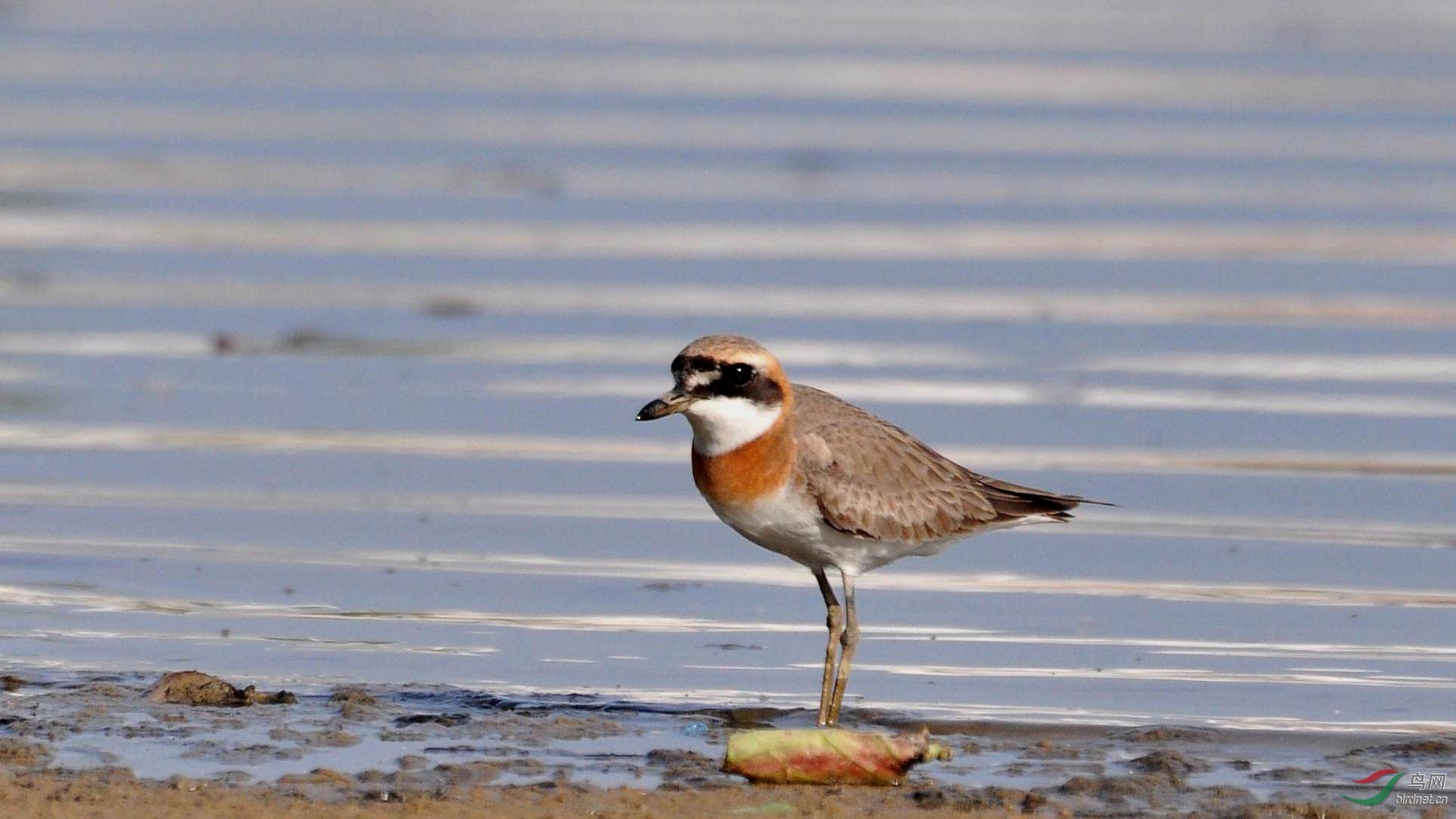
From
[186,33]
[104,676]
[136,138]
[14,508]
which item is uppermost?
[186,33]

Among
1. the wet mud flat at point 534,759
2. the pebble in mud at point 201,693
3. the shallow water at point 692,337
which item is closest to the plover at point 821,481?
the shallow water at point 692,337

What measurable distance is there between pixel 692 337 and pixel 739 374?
20.2 ft

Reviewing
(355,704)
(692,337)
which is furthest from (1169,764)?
(692,337)

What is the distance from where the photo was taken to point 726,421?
27.7 feet

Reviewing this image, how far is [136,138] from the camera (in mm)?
21406

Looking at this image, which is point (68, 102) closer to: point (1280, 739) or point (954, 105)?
point (954, 105)

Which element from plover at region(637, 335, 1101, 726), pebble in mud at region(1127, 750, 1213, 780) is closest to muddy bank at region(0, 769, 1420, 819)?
pebble in mud at region(1127, 750, 1213, 780)

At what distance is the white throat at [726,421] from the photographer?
8.44 metres

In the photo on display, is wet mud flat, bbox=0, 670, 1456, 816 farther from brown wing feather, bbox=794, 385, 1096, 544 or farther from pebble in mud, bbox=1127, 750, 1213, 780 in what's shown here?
brown wing feather, bbox=794, 385, 1096, 544

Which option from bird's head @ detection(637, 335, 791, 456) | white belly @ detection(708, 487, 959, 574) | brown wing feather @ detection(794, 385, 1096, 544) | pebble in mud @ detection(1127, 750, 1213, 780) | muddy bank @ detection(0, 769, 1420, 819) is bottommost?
muddy bank @ detection(0, 769, 1420, 819)

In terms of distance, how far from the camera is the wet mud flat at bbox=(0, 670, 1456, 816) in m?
7.11

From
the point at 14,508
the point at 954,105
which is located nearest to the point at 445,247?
the point at 14,508

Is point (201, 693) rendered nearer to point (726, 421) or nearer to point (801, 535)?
point (726, 421)

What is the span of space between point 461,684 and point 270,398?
4.95 metres
